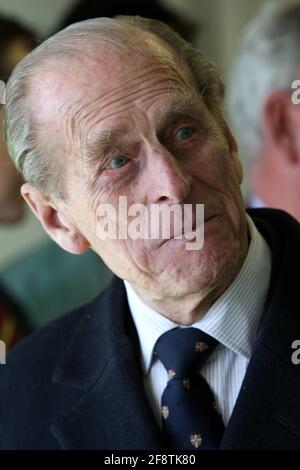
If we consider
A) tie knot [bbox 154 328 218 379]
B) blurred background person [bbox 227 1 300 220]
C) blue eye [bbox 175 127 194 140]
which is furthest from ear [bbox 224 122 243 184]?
blurred background person [bbox 227 1 300 220]

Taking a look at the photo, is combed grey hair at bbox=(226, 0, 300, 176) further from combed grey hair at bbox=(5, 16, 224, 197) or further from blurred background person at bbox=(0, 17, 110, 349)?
combed grey hair at bbox=(5, 16, 224, 197)

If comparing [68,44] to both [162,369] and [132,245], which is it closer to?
[132,245]

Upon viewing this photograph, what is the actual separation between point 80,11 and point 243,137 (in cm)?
64

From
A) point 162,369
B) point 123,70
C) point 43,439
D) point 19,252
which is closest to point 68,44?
point 123,70

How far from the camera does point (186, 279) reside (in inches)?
51.1

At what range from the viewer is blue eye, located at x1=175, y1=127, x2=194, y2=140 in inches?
52.3

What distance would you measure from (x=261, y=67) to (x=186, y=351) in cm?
129

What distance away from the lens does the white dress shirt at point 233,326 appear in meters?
1.36

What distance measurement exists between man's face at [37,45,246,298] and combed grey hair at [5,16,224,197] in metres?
0.04

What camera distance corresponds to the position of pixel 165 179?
126 cm

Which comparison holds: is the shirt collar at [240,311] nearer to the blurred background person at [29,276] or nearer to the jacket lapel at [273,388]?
the jacket lapel at [273,388]

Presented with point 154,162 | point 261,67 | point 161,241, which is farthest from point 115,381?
point 261,67

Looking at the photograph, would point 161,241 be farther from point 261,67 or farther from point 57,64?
point 261,67

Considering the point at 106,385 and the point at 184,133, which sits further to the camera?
the point at 106,385
